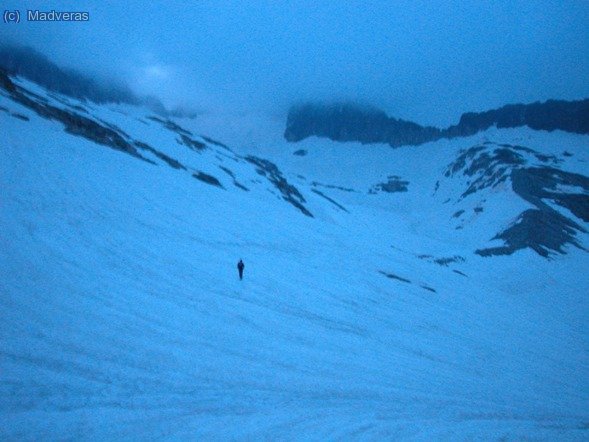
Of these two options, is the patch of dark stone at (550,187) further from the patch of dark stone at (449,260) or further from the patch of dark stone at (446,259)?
the patch of dark stone at (449,260)

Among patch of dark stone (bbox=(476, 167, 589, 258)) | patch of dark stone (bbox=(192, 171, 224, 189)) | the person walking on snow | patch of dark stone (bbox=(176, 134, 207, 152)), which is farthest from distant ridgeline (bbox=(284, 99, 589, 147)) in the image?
the person walking on snow

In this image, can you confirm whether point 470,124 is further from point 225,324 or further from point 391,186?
point 225,324

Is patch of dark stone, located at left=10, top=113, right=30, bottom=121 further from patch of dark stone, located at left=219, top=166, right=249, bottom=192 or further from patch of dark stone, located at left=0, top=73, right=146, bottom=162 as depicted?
patch of dark stone, located at left=219, top=166, right=249, bottom=192

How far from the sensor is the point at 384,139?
176m

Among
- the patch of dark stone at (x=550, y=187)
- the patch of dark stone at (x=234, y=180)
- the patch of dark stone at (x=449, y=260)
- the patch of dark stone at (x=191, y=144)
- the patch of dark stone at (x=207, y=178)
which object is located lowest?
the patch of dark stone at (x=449, y=260)

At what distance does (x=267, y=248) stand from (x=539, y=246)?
123ft

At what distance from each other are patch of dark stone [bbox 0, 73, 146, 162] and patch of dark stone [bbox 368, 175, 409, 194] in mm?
88284

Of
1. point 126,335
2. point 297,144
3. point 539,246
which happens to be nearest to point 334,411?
point 126,335

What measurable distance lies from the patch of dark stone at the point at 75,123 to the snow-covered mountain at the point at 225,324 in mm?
272

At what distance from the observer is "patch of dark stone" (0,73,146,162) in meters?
28.5

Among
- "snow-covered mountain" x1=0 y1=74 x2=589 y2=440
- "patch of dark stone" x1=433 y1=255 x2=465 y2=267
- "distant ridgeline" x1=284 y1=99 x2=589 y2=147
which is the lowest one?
"snow-covered mountain" x1=0 y1=74 x2=589 y2=440

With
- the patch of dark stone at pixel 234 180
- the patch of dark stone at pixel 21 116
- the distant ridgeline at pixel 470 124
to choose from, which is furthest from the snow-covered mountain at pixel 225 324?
the distant ridgeline at pixel 470 124

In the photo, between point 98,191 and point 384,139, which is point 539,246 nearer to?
point 98,191

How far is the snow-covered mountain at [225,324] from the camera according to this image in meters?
5.88
